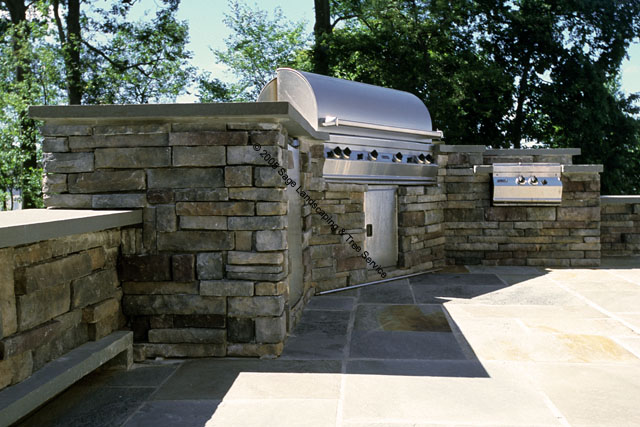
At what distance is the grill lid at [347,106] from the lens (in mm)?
6418

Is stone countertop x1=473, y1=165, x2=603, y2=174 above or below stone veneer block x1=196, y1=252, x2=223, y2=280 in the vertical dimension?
above

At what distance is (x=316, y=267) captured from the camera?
6289mm

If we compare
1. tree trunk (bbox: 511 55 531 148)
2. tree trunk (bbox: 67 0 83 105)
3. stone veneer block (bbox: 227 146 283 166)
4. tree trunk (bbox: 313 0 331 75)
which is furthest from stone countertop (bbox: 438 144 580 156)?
tree trunk (bbox: 67 0 83 105)

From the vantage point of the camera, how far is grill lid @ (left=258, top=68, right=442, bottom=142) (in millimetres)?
6418

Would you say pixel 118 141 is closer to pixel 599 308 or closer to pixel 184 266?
pixel 184 266

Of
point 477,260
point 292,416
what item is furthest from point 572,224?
point 292,416

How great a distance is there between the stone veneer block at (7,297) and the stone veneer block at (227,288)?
1.42m

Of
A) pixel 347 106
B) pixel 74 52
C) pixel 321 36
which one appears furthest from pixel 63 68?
pixel 347 106

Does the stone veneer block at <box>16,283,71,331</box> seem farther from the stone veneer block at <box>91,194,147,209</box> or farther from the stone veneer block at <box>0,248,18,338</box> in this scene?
the stone veneer block at <box>91,194,147,209</box>

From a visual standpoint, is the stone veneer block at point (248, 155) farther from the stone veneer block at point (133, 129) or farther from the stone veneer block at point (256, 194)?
the stone veneer block at point (133, 129)

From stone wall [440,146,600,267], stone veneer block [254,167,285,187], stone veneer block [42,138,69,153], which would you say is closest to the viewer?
stone veneer block [254,167,285,187]

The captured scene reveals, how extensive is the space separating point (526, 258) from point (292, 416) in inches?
236

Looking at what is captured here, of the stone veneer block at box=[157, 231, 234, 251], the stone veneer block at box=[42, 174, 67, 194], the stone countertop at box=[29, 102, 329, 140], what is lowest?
the stone veneer block at box=[157, 231, 234, 251]

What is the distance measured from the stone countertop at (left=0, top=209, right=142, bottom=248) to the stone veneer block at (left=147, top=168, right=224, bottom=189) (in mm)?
291
